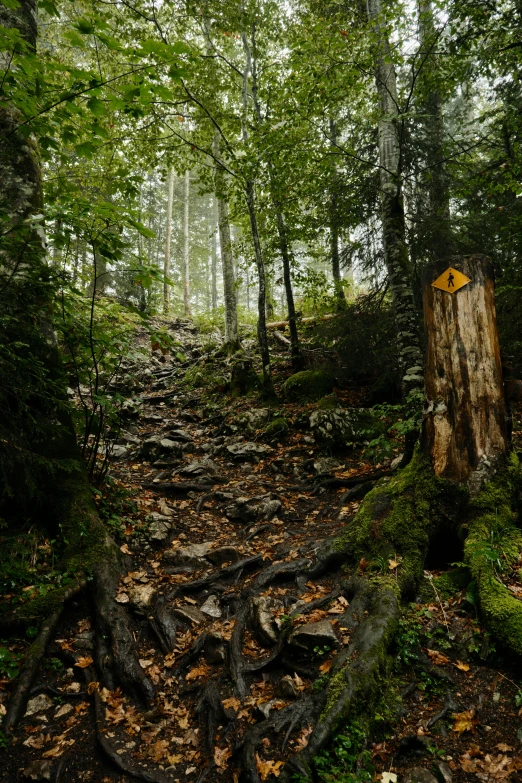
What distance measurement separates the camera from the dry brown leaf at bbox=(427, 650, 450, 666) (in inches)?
121

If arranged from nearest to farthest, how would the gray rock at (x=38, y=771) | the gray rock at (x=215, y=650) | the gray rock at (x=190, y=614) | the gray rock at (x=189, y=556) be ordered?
the gray rock at (x=38, y=771) → the gray rock at (x=215, y=650) → the gray rock at (x=190, y=614) → the gray rock at (x=189, y=556)

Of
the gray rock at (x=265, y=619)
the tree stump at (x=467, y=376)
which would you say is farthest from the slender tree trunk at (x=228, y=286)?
the gray rock at (x=265, y=619)

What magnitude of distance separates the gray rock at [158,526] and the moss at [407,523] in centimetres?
249

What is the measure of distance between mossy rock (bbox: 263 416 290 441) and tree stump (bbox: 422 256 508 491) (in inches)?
193

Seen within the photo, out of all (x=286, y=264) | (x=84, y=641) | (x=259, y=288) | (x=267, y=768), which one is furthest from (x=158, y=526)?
(x=286, y=264)

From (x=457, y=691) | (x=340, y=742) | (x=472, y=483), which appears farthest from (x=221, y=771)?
(x=472, y=483)

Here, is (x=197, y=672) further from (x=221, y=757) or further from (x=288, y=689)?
(x=288, y=689)

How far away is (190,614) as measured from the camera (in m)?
4.30

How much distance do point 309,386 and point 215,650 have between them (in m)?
7.27

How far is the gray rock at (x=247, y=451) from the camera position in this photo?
27.5 feet

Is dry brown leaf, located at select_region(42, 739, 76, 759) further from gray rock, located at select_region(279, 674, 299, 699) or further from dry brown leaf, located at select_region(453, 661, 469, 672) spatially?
dry brown leaf, located at select_region(453, 661, 469, 672)

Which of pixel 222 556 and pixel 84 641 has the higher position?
pixel 222 556

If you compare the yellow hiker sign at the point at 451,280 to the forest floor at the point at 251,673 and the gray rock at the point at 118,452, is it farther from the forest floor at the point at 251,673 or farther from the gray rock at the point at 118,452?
the gray rock at the point at 118,452

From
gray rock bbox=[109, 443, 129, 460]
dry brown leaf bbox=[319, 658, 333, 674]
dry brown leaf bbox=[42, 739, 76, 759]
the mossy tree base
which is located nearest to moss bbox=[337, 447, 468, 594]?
the mossy tree base
